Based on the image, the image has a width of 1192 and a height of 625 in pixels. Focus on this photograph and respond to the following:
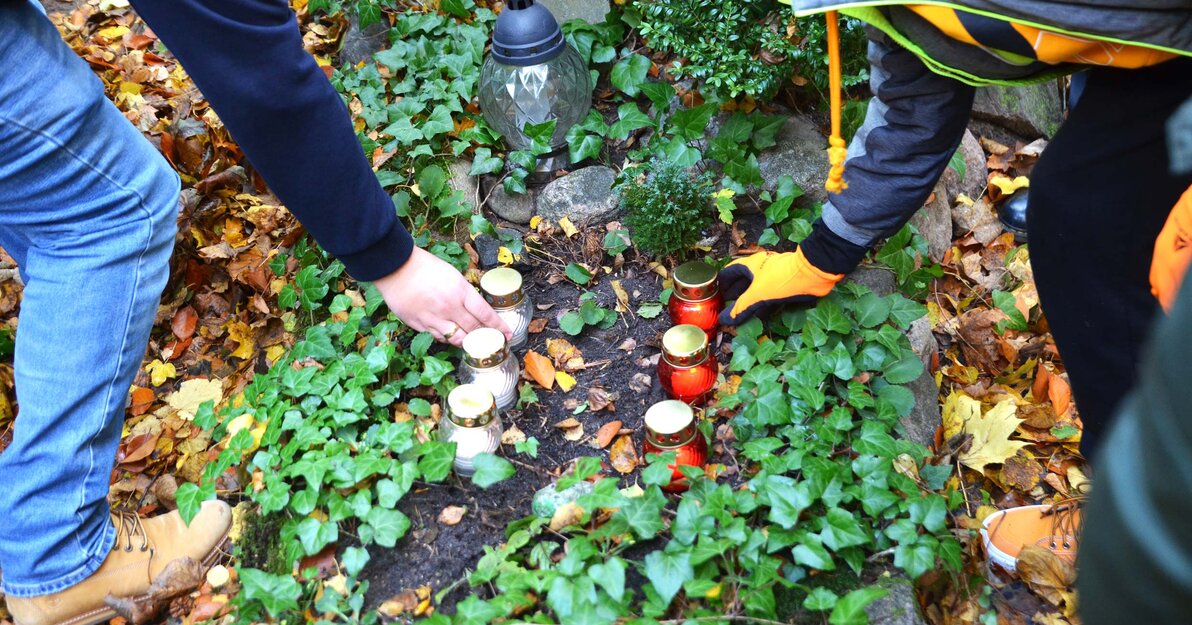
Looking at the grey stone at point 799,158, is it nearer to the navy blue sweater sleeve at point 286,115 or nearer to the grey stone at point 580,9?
the grey stone at point 580,9

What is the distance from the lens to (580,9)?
3.46 meters

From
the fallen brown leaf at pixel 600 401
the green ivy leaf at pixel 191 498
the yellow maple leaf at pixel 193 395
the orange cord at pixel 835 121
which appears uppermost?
the orange cord at pixel 835 121

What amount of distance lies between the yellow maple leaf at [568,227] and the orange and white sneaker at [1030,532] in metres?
1.49

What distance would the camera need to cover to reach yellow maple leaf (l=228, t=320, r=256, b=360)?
9.72 ft

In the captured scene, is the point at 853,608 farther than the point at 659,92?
No

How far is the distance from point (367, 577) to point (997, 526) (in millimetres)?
1444

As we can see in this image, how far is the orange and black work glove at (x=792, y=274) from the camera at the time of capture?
227 cm

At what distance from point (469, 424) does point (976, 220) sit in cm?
200

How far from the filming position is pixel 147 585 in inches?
86.1

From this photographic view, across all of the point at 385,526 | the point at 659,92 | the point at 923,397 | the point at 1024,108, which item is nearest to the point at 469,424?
the point at 385,526

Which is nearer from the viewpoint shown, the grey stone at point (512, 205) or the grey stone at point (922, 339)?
the grey stone at point (922, 339)

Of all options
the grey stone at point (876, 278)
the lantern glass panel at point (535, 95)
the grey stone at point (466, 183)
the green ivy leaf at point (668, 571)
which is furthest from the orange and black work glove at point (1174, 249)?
the grey stone at point (466, 183)

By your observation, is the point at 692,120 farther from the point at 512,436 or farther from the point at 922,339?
the point at 512,436

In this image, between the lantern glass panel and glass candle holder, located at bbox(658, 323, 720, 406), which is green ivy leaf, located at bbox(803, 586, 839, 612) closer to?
glass candle holder, located at bbox(658, 323, 720, 406)
